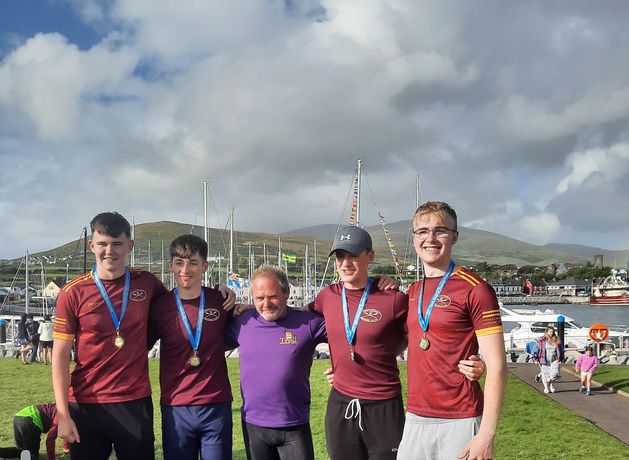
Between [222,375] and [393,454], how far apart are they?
141 cm

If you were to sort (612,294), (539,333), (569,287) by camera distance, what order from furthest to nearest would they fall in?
(569,287)
(612,294)
(539,333)

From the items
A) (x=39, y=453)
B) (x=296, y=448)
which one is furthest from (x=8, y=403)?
(x=296, y=448)

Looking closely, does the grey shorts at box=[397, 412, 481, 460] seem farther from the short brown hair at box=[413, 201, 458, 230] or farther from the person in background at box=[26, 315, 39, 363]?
the person in background at box=[26, 315, 39, 363]

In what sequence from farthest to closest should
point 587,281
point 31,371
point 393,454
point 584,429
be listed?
point 587,281, point 31,371, point 584,429, point 393,454

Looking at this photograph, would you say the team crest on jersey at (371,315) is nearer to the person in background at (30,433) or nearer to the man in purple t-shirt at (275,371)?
the man in purple t-shirt at (275,371)

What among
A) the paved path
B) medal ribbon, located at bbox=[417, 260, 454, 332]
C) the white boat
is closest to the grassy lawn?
the paved path

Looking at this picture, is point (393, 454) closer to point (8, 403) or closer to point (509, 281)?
point (8, 403)

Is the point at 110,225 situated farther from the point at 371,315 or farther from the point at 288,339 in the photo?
the point at 371,315

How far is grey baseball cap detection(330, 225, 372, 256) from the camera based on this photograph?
430 centimetres

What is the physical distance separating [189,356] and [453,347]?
6.51 feet

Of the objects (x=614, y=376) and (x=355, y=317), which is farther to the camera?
(x=614, y=376)

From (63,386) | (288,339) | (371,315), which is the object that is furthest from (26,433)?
(371,315)

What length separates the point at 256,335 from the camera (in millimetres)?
4340

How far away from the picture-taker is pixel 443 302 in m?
3.65
